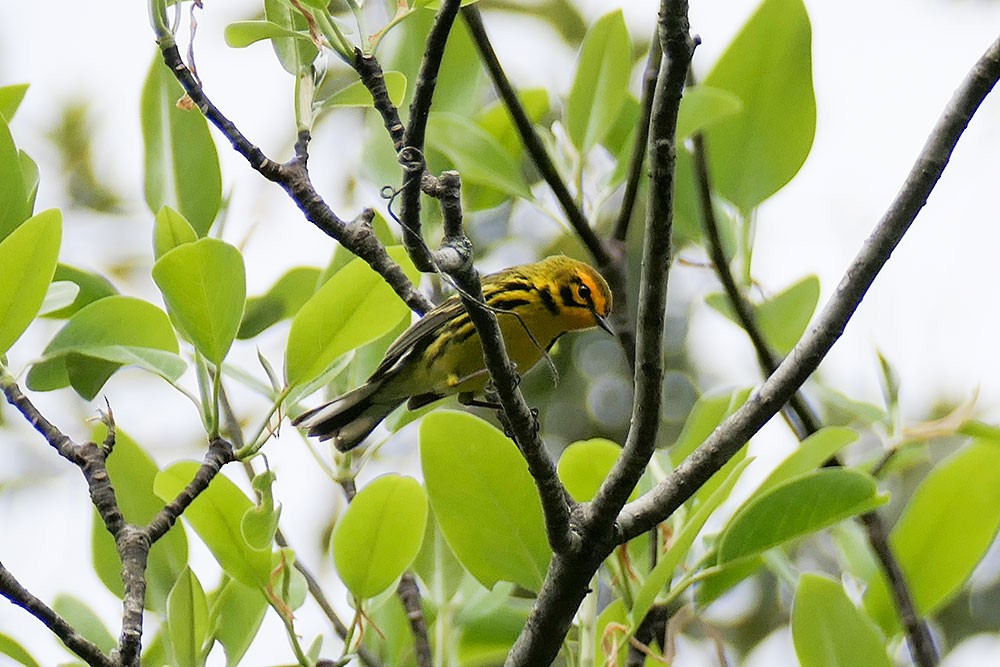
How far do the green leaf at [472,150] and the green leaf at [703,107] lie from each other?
381mm

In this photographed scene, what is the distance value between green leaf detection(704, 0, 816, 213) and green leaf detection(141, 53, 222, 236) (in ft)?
3.09

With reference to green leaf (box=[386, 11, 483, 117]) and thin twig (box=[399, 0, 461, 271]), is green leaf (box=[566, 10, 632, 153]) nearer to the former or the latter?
green leaf (box=[386, 11, 483, 117])

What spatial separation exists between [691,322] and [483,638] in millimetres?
3493

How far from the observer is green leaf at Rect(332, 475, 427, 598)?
71.6 inches

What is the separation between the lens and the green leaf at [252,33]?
1.59 metres

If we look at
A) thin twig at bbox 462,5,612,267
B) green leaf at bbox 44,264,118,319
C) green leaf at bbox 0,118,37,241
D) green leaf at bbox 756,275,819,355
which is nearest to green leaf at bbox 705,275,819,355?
green leaf at bbox 756,275,819,355

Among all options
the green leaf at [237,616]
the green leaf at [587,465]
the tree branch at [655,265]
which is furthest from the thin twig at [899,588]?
the green leaf at [237,616]

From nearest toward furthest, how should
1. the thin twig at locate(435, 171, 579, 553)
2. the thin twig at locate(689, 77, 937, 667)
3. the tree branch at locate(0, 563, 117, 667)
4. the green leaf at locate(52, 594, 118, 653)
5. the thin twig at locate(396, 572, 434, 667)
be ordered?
the tree branch at locate(0, 563, 117, 667) < the thin twig at locate(435, 171, 579, 553) < the thin twig at locate(689, 77, 937, 667) < the green leaf at locate(52, 594, 118, 653) < the thin twig at locate(396, 572, 434, 667)

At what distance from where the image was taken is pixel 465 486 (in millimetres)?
1781

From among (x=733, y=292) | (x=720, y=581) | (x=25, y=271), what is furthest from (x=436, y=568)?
(x=25, y=271)

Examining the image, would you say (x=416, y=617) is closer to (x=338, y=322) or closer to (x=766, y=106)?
(x=338, y=322)

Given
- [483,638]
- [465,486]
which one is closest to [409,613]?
[483,638]

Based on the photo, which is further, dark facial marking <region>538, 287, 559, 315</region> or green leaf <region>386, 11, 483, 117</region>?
dark facial marking <region>538, 287, 559, 315</region>

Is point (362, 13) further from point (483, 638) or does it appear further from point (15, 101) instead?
point (483, 638)
